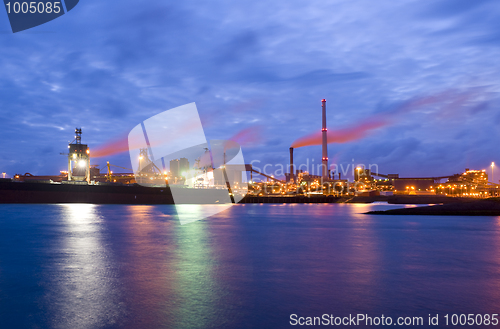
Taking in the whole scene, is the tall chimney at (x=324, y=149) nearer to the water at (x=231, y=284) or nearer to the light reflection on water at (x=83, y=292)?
the water at (x=231, y=284)

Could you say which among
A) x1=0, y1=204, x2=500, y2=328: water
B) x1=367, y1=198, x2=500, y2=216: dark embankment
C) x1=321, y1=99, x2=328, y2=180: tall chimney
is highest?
x1=321, y1=99, x2=328, y2=180: tall chimney

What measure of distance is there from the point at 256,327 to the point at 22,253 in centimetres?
1092

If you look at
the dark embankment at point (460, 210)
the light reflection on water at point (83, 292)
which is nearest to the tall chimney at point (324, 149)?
the dark embankment at point (460, 210)

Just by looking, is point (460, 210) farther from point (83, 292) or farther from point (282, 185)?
point (282, 185)

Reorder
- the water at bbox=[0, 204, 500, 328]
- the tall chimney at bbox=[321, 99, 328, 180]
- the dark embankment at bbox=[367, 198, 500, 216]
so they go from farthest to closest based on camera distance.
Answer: the tall chimney at bbox=[321, 99, 328, 180] < the dark embankment at bbox=[367, 198, 500, 216] < the water at bbox=[0, 204, 500, 328]

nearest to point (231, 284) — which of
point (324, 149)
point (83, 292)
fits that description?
point (83, 292)

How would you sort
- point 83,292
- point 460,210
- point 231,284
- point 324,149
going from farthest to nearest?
point 324,149 < point 460,210 < point 231,284 < point 83,292

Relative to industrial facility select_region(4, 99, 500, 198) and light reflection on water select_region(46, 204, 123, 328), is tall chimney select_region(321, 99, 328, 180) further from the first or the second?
light reflection on water select_region(46, 204, 123, 328)

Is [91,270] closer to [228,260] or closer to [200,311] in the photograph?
[228,260]

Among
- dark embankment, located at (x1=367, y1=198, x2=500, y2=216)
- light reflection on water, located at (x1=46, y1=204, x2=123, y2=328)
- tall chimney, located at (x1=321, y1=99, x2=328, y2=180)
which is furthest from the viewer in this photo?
tall chimney, located at (x1=321, y1=99, x2=328, y2=180)

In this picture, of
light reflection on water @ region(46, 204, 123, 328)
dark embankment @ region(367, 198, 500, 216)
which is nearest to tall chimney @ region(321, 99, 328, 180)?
dark embankment @ region(367, 198, 500, 216)

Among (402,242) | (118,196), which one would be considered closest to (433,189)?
(118,196)

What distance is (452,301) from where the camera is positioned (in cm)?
629

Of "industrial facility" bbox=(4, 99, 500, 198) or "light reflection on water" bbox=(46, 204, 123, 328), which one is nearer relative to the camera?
"light reflection on water" bbox=(46, 204, 123, 328)
